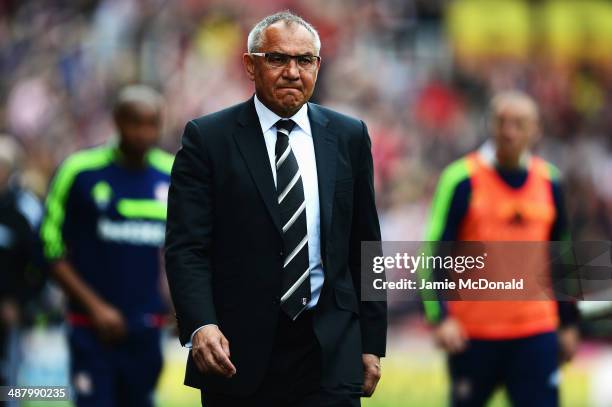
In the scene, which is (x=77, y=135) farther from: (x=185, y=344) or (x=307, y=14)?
(x=185, y=344)

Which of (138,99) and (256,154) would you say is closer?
(256,154)

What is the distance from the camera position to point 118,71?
1609 cm

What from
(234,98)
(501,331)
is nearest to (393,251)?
(501,331)

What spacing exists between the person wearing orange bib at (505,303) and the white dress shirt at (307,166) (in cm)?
313

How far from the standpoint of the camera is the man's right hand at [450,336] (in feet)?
26.0

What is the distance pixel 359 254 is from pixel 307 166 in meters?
0.38

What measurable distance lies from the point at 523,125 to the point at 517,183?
0.37 metres

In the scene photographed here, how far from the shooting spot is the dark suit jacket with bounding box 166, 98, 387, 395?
4.68m

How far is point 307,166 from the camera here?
15.9 ft

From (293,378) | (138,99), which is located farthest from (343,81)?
(293,378)

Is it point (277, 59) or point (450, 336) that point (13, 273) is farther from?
point (277, 59)

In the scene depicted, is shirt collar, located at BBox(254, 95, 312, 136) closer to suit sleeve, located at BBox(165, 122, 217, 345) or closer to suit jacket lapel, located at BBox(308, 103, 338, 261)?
suit jacket lapel, located at BBox(308, 103, 338, 261)

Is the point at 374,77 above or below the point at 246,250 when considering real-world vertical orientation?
above

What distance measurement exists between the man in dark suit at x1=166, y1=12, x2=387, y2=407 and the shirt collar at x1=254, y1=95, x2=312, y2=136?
0.02m
